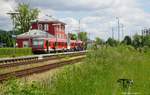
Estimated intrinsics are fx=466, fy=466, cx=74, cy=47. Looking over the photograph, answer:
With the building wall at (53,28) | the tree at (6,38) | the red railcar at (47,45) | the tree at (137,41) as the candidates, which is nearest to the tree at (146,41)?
the tree at (137,41)

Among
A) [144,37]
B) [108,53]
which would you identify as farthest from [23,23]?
[108,53]

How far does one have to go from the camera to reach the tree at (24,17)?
143000 millimetres

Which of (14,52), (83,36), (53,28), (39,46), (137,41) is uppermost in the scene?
(53,28)

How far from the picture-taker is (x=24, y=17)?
14375 centimetres

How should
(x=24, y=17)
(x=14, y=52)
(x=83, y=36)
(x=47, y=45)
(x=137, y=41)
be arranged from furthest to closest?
(x=83, y=36) < (x=24, y=17) < (x=137, y=41) < (x=47, y=45) < (x=14, y=52)

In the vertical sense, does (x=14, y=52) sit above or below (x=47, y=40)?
below

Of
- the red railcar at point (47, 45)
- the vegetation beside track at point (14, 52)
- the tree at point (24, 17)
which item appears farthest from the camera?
the tree at point (24, 17)

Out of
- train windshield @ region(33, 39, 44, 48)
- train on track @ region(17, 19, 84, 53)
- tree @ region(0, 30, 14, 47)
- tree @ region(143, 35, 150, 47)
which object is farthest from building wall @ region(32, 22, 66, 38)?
train windshield @ region(33, 39, 44, 48)

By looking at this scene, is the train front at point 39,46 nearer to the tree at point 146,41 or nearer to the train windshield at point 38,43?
the train windshield at point 38,43

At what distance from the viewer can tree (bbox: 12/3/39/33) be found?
469 ft

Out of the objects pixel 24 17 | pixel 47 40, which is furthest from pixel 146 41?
pixel 24 17

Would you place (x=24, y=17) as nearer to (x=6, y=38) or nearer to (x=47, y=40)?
(x=6, y=38)

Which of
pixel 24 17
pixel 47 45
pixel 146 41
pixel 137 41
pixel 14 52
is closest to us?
pixel 14 52

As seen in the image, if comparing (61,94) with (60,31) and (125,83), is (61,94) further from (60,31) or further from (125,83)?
(60,31)
